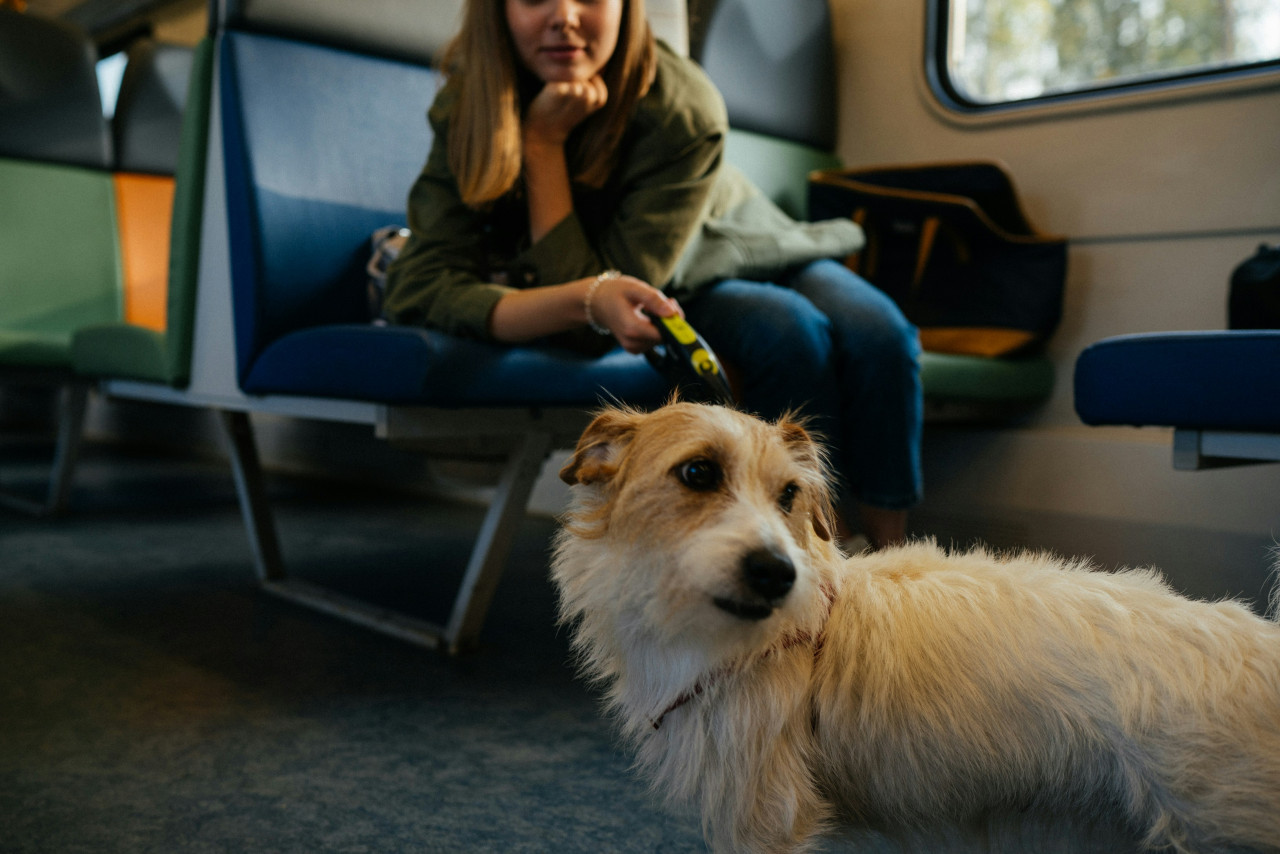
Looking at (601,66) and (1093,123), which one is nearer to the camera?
(601,66)

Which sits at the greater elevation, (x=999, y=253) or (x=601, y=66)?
(x=601, y=66)

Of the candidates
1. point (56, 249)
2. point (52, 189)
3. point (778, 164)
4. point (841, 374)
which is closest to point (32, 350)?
point (56, 249)

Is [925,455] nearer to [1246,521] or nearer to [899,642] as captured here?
[1246,521]

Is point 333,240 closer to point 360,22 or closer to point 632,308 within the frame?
point 360,22

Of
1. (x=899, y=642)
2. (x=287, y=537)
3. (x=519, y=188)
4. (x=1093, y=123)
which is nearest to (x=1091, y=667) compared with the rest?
(x=899, y=642)

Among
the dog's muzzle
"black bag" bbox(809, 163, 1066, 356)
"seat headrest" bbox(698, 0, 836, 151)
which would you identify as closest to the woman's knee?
the dog's muzzle

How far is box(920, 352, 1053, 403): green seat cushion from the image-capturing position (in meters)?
2.37

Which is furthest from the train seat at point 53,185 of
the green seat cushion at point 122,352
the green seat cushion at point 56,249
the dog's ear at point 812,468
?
the dog's ear at point 812,468

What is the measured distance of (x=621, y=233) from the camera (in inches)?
67.9

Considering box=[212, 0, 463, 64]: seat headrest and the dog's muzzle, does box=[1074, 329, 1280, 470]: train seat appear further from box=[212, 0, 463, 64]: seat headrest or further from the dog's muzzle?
box=[212, 0, 463, 64]: seat headrest

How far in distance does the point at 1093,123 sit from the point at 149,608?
2.89m

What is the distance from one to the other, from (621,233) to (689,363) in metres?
0.62

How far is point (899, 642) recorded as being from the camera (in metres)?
0.87

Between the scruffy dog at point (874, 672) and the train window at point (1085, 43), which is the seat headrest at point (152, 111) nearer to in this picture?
the train window at point (1085, 43)
